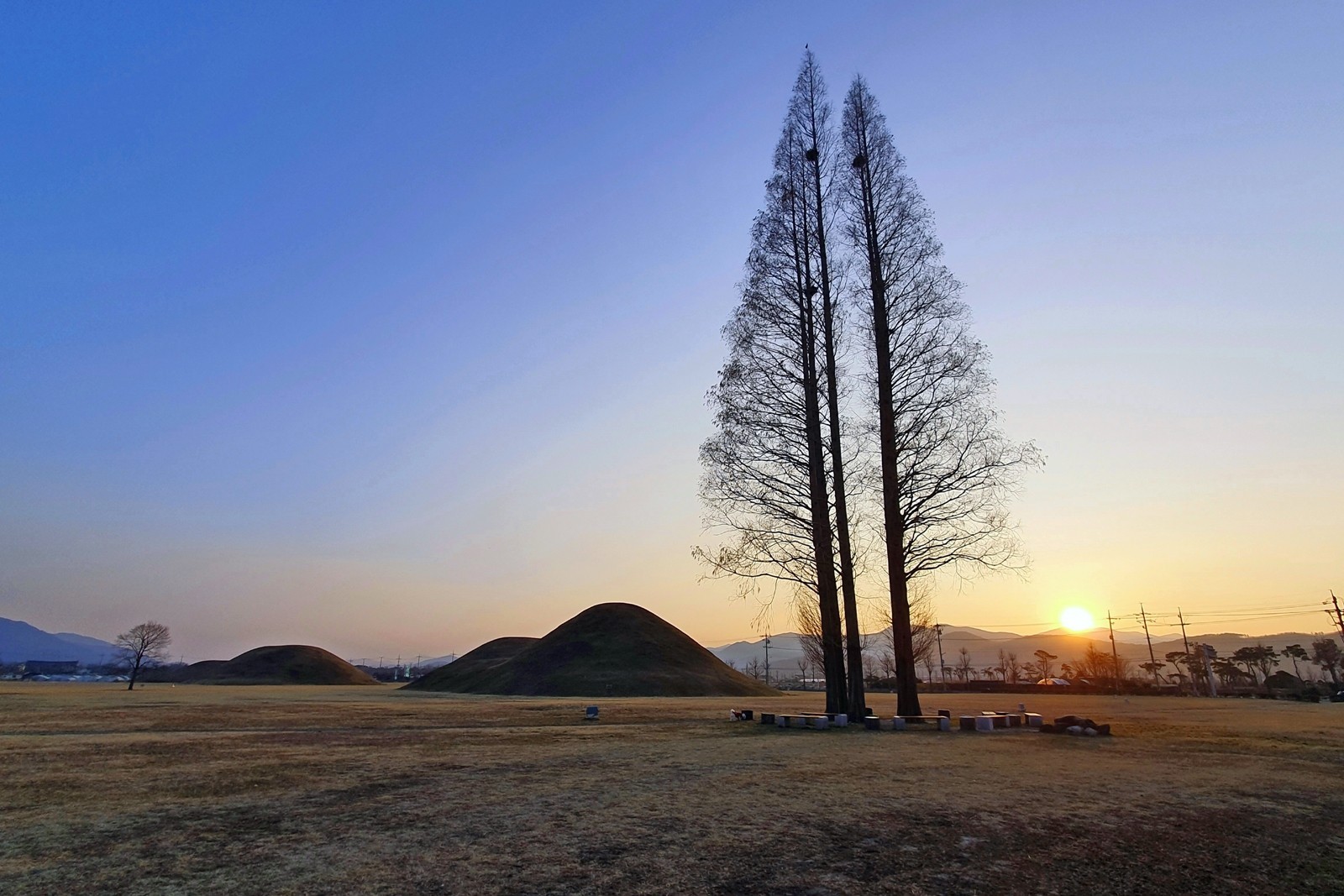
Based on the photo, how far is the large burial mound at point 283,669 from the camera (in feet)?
401

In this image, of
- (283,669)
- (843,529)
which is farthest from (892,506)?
(283,669)

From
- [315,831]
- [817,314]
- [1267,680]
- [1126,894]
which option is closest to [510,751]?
[315,831]

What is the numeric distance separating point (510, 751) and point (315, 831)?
784cm

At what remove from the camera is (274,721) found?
24.2 metres

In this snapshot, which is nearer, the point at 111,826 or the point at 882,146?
the point at 111,826

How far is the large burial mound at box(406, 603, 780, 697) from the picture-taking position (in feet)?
217

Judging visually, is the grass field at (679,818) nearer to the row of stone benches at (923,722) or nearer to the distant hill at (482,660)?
the row of stone benches at (923,722)

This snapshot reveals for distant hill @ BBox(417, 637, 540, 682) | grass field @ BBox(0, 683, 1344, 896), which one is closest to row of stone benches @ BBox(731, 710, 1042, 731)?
grass field @ BBox(0, 683, 1344, 896)

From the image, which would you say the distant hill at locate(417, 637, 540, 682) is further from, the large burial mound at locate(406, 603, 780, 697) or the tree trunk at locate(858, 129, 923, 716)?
the tree trunk at locate(858, 129, 923, 716)

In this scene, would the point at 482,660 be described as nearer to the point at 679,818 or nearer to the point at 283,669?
the point at 283,669

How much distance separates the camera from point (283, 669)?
127m

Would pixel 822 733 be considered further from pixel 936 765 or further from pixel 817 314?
pixel 817 314

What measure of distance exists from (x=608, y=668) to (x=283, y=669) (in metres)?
87.6

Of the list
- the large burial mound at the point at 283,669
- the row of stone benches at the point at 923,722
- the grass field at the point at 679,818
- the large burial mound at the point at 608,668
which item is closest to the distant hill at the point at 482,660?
the large burial mound at the point at 608,668
